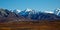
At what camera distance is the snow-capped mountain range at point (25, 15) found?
36.6ft

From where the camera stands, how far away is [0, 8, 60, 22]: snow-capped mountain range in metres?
11.2

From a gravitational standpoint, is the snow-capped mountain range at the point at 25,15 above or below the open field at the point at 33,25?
above

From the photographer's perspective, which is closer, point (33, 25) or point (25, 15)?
point (33, 25)

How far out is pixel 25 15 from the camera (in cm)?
1144

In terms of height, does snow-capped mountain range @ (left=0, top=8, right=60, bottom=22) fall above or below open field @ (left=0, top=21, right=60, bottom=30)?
above

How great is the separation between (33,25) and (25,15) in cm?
85

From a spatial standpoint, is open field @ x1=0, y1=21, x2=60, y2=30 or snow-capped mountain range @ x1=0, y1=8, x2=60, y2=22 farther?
snow-capped mountain range @ x1=0, y1=8, x2=60, y2=22

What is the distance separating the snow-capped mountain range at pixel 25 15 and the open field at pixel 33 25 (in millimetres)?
301

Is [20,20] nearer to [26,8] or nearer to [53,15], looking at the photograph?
[26,8]

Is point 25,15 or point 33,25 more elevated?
point 25,15

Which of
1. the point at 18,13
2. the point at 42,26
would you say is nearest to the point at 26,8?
the point at 18,13

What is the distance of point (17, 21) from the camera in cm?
1107

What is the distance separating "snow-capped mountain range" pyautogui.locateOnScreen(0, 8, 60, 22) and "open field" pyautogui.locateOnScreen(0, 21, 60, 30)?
301mm

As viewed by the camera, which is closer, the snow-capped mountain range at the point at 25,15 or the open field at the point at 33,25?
the open field at the point at 33,25
